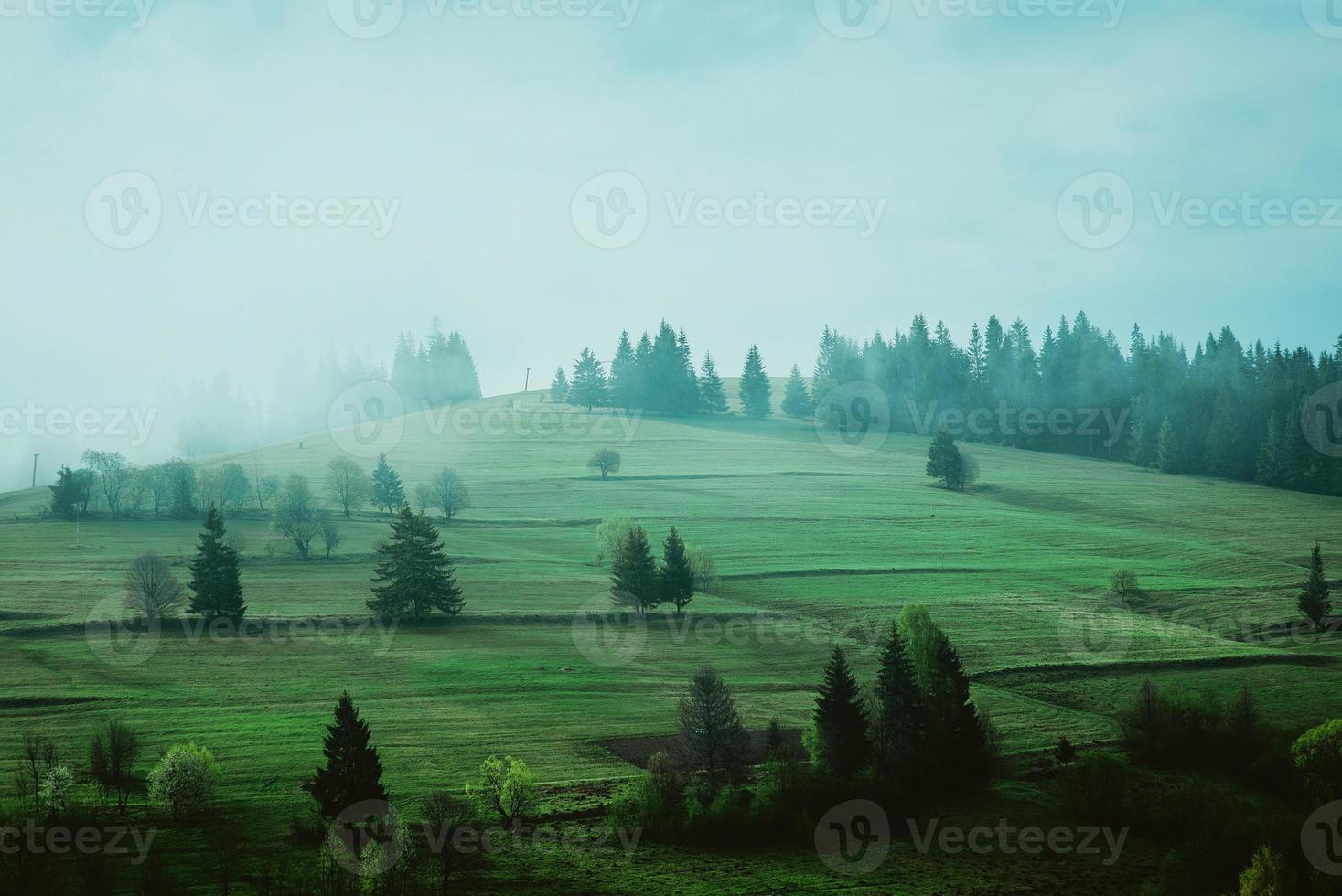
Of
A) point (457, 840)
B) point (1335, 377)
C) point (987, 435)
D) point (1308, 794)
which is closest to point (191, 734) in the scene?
point (457, 840)

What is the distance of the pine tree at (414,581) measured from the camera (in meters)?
60.1

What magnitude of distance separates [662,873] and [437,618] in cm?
3437

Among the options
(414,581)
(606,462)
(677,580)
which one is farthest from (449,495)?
(677,580)

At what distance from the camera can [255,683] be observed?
46125 millimetres

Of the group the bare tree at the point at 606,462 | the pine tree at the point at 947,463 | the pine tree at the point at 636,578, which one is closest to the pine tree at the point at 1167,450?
the pine tree at the point at 947,463

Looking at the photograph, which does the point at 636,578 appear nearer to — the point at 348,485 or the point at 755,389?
the point at 348,485

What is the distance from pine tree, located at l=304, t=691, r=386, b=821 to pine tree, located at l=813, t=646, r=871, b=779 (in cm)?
1737

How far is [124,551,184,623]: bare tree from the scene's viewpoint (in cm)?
5641

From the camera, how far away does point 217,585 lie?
58.2 m

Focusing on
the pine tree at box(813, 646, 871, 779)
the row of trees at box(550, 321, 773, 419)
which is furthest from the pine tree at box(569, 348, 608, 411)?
the pine tree at box(813, 646, 871, 779)

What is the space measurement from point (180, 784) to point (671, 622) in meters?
34.1

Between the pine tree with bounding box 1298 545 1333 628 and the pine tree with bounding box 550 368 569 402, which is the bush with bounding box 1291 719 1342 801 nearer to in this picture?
the pine tree with bounding box 1298 545 1333 628

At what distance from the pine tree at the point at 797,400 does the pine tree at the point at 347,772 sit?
13470 cm

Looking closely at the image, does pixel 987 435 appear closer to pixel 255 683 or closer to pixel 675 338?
pixel 675 338
